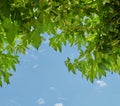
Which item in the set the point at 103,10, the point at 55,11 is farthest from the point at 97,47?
the point at 55,11

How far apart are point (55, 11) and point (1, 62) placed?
144cm

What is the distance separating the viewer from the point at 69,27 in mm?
5453

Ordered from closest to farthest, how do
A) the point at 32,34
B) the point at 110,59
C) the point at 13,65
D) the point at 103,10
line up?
1. the point at 32,34
2. the point at 103,10
3. the point at 110,59
4. the point at 13,65

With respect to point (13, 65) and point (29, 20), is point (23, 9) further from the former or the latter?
point (13, 65)

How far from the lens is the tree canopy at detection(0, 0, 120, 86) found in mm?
4207

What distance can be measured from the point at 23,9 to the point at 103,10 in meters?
1.27

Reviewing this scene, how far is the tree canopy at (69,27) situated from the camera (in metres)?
4.21

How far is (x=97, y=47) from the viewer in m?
5.37

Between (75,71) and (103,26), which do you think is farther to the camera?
(75,71)

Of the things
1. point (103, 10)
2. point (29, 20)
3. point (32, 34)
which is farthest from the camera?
point (103, 10)

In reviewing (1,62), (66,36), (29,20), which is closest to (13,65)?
(1,62)

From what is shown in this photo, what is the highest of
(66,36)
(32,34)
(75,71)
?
(66,36)

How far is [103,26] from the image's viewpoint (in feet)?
17.0

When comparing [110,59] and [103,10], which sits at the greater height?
[103,10]
